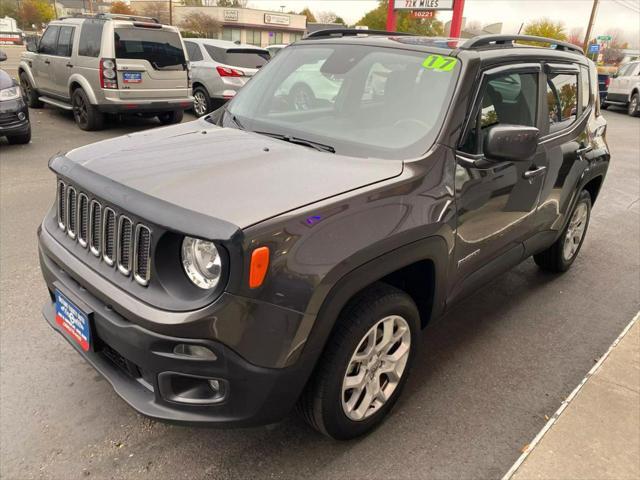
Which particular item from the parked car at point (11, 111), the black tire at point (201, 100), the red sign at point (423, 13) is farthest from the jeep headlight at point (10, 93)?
the red sign at point (423, 13)

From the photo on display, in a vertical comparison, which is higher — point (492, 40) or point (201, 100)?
point (492, 40)

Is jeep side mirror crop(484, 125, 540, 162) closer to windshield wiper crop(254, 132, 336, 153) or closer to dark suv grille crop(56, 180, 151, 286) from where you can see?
windshield wiper crop(254, 132, 336, 153)

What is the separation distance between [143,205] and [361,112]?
1421 mm

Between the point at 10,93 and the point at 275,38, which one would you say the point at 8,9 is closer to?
the point at 275,38

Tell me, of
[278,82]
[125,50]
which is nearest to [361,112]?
[278,82]

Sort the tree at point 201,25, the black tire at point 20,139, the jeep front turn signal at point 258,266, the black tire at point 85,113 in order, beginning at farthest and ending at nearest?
the tree at point 201,25
the black tire at point 85,113
the black tire at point 20,139
the jeep front turn signal at point 258,266

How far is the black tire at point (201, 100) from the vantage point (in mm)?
11477

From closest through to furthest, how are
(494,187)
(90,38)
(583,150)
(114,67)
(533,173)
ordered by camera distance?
(494,187) < (533,173) < (583,150) < (114,67) < (90,38)

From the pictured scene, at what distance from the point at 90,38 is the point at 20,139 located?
7.14ft

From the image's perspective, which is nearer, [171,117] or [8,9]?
[171,117]

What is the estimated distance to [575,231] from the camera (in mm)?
4598

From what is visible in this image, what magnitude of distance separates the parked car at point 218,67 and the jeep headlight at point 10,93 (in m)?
3.78

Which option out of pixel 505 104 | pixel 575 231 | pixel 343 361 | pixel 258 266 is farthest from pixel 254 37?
pixel 258 266

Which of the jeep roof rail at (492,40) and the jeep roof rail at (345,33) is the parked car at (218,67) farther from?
the jeep roof rail at (492,40)
